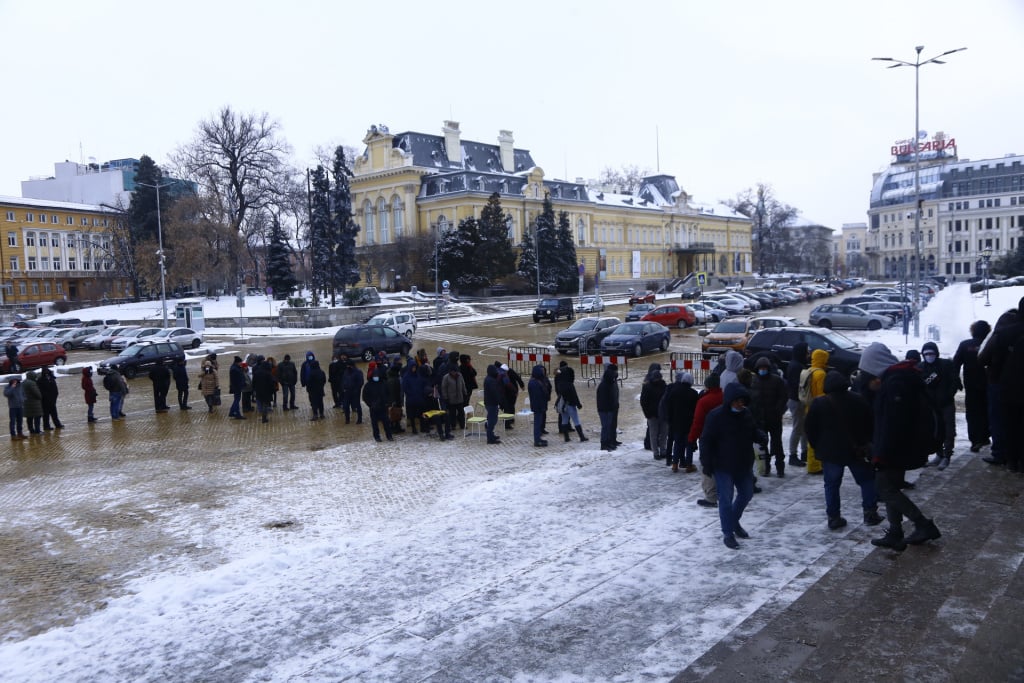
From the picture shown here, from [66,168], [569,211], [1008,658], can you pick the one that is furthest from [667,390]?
[66,168]


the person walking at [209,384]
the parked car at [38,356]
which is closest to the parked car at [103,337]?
the parked car at [38,356]

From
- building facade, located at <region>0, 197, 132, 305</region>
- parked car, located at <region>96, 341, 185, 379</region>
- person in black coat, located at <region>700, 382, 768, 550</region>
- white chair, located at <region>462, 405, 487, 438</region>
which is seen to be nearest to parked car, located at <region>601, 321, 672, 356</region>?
white chair, located at <region>462, 405, 487, 438</region>

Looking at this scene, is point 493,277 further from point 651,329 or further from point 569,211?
point 651,329

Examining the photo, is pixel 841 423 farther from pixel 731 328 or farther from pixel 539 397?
pixel 731 328

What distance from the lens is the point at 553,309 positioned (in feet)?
159

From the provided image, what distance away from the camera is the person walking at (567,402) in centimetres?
1377

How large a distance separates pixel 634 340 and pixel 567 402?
15.5 meters

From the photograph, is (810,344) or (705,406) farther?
(810,344)

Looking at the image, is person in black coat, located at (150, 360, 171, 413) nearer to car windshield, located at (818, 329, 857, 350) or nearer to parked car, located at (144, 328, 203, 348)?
car windshield, located at (818, 329, 857, 350)

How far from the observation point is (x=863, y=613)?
6293mm

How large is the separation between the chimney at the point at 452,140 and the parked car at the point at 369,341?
56949 millimetres

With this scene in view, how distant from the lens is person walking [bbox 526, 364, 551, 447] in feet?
44.7

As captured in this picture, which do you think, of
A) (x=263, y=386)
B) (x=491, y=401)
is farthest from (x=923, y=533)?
(x=263, y=386)

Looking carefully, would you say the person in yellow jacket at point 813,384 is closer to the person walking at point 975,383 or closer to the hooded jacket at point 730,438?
the person walking at point 975,383
